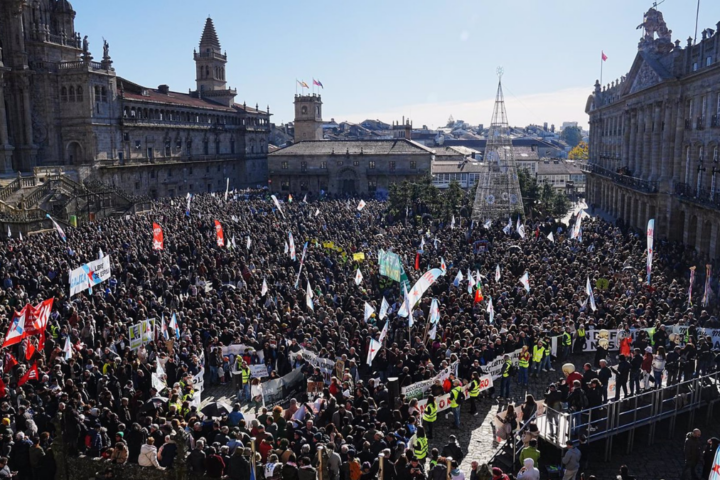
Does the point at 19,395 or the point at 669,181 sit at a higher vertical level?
the point at 669,181

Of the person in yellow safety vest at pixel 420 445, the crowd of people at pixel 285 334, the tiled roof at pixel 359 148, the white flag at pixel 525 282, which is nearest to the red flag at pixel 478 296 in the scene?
the crowd of people at pixel 285 334

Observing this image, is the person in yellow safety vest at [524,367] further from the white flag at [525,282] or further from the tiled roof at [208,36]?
the tiled roof at [208,36]

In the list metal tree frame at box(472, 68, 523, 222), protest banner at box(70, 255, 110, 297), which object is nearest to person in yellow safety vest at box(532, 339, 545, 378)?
protest banner at box(70, 255, 110, 297)

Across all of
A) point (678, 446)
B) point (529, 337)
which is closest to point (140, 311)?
point (529, 337)

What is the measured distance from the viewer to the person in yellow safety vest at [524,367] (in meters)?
18.2

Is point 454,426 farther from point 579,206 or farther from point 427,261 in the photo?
point 579,206

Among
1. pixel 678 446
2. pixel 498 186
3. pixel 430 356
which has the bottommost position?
pixel 678 446

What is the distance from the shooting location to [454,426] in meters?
16.5

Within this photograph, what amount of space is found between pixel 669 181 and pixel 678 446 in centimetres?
3151

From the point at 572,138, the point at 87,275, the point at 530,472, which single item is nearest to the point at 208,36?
the point at 87,275

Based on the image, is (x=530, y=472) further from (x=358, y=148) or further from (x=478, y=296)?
(x=358, y=148)

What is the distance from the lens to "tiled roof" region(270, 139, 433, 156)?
79688 millimetres

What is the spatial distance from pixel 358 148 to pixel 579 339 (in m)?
62.9

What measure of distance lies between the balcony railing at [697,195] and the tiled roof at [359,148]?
40.7 metres
